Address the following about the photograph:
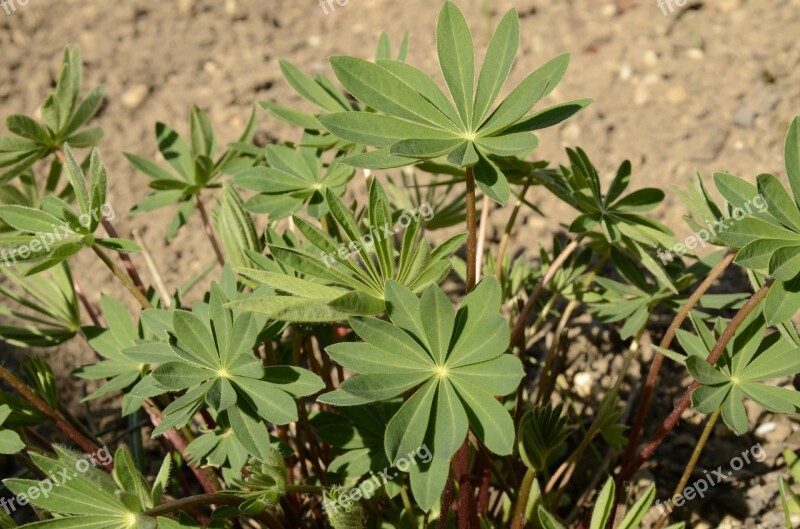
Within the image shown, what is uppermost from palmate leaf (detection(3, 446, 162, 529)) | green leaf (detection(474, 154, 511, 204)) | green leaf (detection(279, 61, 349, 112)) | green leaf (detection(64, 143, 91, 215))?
green leaf (detection(279, 61, 349, 112))

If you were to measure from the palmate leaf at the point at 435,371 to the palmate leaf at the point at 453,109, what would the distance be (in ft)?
0.69

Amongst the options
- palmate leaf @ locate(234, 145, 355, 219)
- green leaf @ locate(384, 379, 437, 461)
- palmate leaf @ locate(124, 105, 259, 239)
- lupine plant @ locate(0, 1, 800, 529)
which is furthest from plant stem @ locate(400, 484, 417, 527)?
palmate leaf @ locate(124, 105, 259, 239)

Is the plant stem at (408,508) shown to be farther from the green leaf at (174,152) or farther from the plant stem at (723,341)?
the green leaf at (174,152)

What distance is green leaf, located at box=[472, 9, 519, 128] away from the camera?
4.75ft

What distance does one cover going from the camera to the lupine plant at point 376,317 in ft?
4.27

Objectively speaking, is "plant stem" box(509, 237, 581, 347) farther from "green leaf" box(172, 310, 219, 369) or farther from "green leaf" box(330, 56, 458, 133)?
"green leaf" box(172, 310, 219, 369)

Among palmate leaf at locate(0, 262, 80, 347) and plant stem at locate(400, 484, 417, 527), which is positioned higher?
palmate leaf at locate(0, 262, 80, 347)

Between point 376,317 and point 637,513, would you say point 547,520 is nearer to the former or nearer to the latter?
point 637,513

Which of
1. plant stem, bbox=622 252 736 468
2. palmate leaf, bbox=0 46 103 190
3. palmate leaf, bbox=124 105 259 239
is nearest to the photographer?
plant stem, bbox=622 252 736 468

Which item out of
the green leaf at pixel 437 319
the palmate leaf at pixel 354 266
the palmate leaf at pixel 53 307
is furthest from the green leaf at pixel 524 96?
the palmate leaf at pixel 53 307

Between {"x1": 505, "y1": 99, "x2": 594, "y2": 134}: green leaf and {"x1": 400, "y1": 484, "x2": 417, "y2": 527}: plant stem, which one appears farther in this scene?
{"x1": 400, "y1": 484, "x2": 417, "y2": 527}: plant stem

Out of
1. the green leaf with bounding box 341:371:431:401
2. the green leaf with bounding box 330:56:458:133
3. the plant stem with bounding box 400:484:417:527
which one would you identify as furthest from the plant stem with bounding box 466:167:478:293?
the plant stem with bounding box 400:484:417:527

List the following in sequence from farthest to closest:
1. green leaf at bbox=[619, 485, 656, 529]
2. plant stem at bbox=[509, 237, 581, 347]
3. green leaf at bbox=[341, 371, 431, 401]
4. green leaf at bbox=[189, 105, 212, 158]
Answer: green leaf at bbox=[189, 105, 212, 158] → plant stem at bbox=[509, 237, 581, 347] → green leaf at bbox=[619, 485, 656, 529] → green leaf at bbox=[341, 371, 431, 401]

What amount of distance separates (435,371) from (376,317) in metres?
0.33
